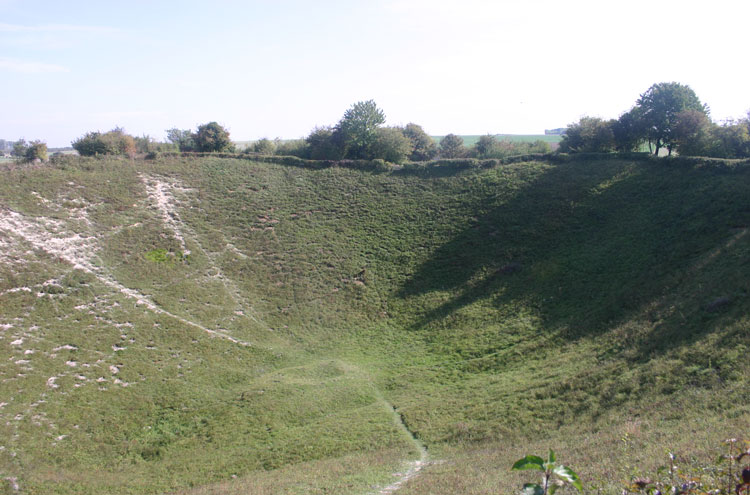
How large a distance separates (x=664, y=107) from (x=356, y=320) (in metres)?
39.3

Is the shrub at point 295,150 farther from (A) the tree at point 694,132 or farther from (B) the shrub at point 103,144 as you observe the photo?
(A) the tree at point 694,132

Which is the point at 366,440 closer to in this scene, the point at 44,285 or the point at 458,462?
the point at 458,462

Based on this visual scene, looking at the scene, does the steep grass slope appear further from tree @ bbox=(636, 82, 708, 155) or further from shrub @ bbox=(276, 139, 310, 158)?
shrub @ bbox=(276, 139, 310, 158)

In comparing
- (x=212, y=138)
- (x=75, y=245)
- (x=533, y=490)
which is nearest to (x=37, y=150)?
(x=212, y=138)

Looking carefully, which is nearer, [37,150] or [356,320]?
[356,320]

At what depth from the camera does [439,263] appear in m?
35.1

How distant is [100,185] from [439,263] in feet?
104

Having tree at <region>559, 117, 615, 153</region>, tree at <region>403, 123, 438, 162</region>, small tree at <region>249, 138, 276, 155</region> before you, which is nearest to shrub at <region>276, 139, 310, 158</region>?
small tree at <region>249, 138, 276, 155</region>

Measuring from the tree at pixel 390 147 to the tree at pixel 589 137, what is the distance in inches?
770

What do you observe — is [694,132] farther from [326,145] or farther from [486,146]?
[326,145]

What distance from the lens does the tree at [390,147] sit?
5441cm

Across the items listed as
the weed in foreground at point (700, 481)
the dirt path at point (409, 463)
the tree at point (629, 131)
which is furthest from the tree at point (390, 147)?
the weed in foreground at point (700, 481)

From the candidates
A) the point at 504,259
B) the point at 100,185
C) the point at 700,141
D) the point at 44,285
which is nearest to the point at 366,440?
the point at 504,259

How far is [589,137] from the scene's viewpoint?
49.8 m
